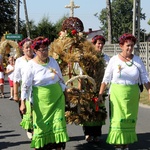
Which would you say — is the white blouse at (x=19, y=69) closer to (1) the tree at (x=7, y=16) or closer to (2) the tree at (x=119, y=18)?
(1) the tree at (x=7, y=16)

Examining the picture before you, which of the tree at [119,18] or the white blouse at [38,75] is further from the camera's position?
the tree at [119,18]

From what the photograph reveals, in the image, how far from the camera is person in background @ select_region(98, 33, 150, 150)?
608 cm

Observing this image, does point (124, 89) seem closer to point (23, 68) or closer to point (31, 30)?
point (23, 68)

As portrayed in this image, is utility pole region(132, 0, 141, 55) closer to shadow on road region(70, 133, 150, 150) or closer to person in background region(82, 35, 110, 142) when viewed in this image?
shadow on road region(70, 133, 150, 150)

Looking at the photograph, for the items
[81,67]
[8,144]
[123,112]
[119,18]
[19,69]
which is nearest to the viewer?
[123,112]

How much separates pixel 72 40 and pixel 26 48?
80 cm

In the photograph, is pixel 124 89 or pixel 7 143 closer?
pixel 124 89

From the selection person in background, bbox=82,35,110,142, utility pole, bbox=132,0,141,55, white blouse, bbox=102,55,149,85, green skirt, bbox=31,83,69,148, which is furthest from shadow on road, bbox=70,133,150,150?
utility pole, bbox=132,0,141,55

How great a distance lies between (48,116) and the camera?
5.93 meters

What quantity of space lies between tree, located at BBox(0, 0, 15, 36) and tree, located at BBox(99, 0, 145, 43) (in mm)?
35250

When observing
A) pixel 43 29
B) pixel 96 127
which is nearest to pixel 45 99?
pixel 96 127

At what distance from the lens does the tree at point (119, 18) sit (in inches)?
3214

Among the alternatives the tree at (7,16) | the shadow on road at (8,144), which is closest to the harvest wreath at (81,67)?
the shadow on road at (8,144)

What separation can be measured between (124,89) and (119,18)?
81.0 metres
